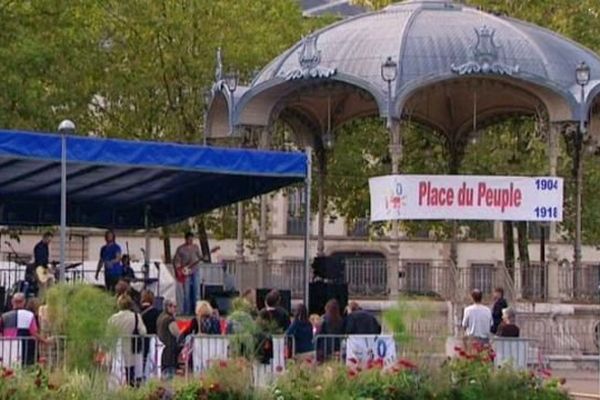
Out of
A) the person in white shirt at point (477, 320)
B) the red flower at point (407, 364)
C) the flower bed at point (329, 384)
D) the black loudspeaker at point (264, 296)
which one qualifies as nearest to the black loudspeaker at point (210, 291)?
the black loudspeaker at point (264, 296)

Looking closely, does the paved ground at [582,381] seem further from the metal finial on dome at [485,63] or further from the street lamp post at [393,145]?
the metal finial on dome at [485,63]

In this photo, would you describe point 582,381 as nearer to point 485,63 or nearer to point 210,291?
point 485,63

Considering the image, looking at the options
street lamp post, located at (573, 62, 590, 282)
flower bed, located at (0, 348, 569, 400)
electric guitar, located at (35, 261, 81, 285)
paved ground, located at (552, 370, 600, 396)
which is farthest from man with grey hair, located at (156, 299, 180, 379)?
street lamp post, located at (573, 62, 590, 282)

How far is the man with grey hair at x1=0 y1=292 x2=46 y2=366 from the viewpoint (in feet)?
81.3

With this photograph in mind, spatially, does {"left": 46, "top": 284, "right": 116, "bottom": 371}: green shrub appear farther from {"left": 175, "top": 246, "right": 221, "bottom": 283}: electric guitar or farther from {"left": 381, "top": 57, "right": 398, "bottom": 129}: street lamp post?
{"left": 381, "top": 57, "right": 398, "bottom": 129}: street lamp post

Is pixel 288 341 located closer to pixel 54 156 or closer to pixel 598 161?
pixel 54 156

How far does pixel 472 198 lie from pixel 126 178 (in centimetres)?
721

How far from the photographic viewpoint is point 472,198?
38.6 meters

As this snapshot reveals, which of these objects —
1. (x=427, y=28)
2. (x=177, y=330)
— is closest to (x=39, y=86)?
(x=427, y=28)

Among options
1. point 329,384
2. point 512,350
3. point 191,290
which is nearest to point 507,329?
point 512,350

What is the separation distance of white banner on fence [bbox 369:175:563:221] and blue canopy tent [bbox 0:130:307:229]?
264cm

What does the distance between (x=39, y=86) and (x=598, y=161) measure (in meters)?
15.8

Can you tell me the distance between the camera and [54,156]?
1182 inches

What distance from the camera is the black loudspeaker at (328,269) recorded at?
38.2 metres
